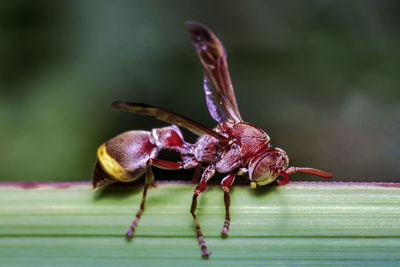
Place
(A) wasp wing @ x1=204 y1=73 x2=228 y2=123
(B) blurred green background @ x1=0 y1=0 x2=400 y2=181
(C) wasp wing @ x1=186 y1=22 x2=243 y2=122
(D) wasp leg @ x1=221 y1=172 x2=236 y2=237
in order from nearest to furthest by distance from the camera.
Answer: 1. (D) wasp leg @ x1=221 y1=172 x2=236 y2=237
2. (C) wasp wing @ x1=186 y1=22 x2=243 y2=122
3. (A) wasp wing @ x1=204 y1=73 x2=228 y2=123
4. (B) blurred green background @ x1=0 y1=0 x2=400 y2=181

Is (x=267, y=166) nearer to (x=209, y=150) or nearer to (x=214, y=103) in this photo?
(x=209, y=150)

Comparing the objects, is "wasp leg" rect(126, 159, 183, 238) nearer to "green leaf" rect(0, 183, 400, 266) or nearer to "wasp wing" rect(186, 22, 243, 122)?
"green leaf" rect(0, 183, 400, 266)

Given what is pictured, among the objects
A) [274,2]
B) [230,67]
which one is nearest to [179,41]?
[230,67]

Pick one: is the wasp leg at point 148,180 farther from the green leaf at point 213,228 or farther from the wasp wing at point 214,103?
the wasp wing at point 214,103

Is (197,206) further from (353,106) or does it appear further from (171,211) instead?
(353,106)


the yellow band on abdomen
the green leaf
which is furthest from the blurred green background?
the green leaf

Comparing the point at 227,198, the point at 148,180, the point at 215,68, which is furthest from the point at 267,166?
the point at 215,68
